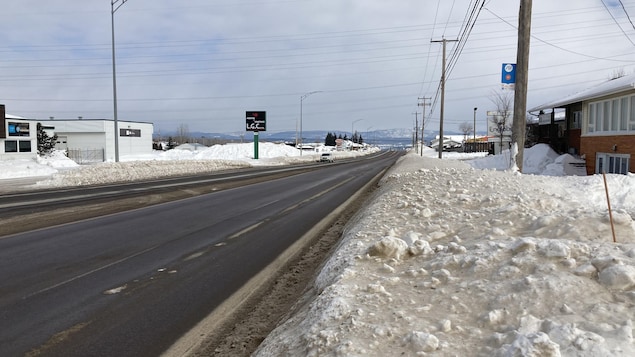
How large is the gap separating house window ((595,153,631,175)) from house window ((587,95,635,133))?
3.73 ft

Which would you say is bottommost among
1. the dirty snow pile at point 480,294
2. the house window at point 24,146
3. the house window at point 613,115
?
the dirty snow pile at point 480,294

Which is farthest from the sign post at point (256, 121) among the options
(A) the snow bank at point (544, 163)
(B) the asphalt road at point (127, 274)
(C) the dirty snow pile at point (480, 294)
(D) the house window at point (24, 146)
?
(C) the dirty snow pile at point (480, 294)

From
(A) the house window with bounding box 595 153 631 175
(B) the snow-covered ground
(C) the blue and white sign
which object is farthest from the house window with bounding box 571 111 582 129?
(B) the snow-covered ground

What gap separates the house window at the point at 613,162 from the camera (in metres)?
19.7

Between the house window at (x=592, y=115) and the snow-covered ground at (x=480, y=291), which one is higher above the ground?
the house window at (x=592, y=115)

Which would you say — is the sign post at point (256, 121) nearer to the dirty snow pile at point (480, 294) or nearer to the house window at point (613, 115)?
the house window at point (613, 115)

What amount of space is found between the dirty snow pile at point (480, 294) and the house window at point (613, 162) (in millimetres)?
16378

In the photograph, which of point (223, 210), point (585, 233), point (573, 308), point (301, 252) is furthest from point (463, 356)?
point (223, 210)

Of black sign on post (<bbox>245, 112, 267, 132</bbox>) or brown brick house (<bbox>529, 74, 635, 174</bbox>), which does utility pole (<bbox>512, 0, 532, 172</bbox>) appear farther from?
black sign on post (<bbox>245, 112, 267, 132</bbox>)

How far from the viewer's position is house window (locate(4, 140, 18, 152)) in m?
45.2

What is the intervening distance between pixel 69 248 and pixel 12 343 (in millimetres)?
4243

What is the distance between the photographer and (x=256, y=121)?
6469 cm

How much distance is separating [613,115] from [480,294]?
2075 cm

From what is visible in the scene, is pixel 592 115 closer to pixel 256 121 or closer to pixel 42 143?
pixel 256 121
